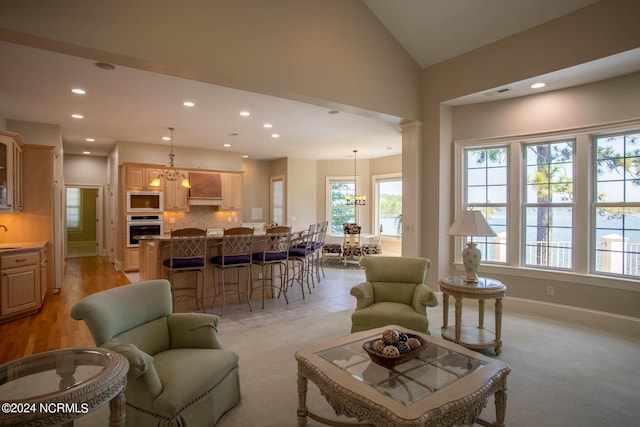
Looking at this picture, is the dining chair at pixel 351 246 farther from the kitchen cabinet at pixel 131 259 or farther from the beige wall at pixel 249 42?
the kitchen cabinet at pixel 131 259

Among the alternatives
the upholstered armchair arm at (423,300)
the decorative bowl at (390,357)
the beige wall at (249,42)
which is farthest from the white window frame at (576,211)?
the decorative bowl at (390,357)

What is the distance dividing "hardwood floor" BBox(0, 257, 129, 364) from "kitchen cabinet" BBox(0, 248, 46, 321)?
0.13m

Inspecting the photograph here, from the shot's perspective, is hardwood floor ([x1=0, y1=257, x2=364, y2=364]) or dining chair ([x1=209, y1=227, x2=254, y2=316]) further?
dining chair ([x1=209, y1=227, x2=254, y2=316])

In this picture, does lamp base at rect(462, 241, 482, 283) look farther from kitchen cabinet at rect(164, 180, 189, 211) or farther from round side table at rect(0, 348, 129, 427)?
kitchen cabinet at rect(164, 180, 189, 211)

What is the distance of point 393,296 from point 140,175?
646 centimetres

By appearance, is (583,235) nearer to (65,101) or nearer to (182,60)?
(182,60)

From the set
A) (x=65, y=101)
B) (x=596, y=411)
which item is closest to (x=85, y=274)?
(x=65, y=101)

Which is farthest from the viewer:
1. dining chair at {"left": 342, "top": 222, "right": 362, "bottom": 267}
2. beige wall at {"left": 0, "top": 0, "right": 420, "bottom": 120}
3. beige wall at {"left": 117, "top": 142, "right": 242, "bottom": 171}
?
dining chair at {"left": 342, "top": 222, "right": 362, "bottom": 267}

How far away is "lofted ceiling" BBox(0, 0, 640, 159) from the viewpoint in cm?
392

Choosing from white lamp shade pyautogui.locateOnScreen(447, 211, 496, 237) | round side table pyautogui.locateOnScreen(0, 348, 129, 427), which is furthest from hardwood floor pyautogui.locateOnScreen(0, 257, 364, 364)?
round side table pyautogui.locateOnScreen(0, 348, 129, 427)

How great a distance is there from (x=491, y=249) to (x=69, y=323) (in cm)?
577

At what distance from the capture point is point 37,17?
2.54 meters

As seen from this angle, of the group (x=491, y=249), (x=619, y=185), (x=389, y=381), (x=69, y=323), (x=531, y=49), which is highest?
(x=531, y=49)

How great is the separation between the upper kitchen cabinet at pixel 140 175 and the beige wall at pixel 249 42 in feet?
17.0
